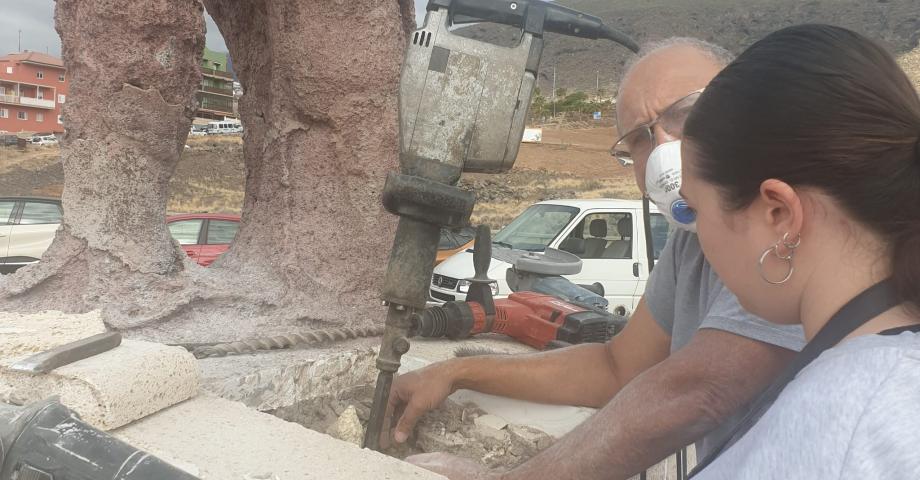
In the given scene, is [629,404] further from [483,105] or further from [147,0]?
[147,0]

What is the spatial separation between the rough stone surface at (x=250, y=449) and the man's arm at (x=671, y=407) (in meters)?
0.29

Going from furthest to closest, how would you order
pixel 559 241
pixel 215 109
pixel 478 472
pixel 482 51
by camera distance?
pixel 215 109 → pixel 559 241 → pixel 482 51 → pixel 478 472

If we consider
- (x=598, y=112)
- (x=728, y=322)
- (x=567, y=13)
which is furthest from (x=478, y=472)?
(x=598, y=112)

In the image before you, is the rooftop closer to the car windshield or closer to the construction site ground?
the car windshield

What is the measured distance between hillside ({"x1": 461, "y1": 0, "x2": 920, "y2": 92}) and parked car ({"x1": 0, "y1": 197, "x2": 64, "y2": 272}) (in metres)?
47.9

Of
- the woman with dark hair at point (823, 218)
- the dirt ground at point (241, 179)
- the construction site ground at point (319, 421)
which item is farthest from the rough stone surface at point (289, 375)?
the dirt ground at point (241, 179)

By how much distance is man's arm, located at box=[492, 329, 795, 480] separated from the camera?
1.27m

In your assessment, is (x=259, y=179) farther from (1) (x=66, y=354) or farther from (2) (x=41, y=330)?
(1) (x=66, y=354)

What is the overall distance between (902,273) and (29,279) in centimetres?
247

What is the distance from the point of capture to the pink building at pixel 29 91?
38812 millimetres

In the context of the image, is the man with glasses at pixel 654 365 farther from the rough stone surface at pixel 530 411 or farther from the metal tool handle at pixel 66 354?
the metal tool handle at pixel 66 354

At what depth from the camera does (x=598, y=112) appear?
44.1m

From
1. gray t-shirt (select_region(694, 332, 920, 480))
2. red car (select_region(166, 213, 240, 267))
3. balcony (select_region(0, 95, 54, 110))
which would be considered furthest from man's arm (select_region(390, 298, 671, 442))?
balcony (select_region(0, 95, 54, 110))

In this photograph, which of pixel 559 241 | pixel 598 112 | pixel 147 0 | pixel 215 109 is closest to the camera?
pixel 147 0
